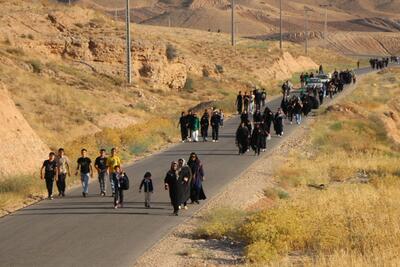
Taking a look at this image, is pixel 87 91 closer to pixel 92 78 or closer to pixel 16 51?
pixel 92 78

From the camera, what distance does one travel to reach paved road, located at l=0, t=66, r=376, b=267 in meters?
13.6

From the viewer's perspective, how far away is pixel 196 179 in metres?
18.2

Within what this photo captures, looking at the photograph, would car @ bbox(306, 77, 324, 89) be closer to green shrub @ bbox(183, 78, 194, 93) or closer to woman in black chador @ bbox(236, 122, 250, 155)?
green shrub @ bbox(183, 78, 194, 93)

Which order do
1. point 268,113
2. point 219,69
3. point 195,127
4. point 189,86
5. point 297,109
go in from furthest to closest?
point 219,69
point 189,86
point 297,109
point 268,113
point 195,127

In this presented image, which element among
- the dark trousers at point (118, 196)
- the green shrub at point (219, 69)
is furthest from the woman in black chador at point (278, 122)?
the green shrub at point (219, 69)

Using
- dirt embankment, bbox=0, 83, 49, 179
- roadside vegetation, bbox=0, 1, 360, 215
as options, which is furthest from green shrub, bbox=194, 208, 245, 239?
dirt embankment, bbox=0, 83, 49, 179

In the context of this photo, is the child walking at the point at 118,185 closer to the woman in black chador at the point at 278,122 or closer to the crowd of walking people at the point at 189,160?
the crowd of walking people at the point at 189,160

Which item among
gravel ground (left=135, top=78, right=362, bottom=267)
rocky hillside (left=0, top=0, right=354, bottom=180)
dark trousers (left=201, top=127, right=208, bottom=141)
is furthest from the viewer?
rocky hillside (left=0, top=0, right=354, bottom=180)

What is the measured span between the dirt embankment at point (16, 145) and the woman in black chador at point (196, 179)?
20.1ft

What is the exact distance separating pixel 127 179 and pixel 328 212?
466cm

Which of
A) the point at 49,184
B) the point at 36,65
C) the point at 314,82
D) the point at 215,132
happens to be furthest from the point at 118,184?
the point at 314,82

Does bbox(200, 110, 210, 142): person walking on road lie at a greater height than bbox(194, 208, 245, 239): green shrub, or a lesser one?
greater

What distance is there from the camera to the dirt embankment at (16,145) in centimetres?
2211

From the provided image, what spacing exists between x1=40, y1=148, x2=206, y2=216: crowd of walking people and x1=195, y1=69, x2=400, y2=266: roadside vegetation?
1.18 metres
